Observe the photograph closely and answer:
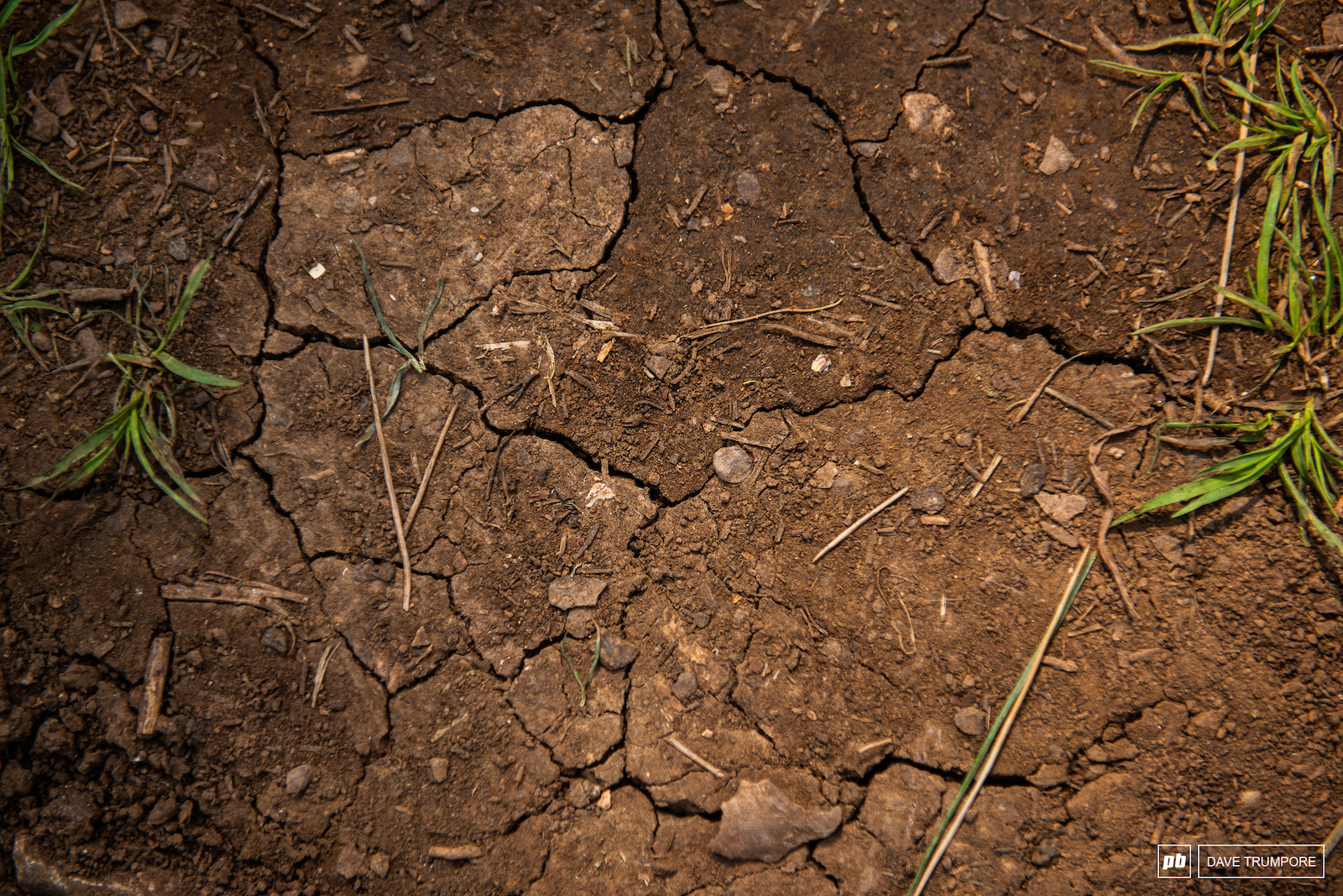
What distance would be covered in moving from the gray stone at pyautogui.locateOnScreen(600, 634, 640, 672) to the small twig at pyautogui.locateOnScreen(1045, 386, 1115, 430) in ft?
5.23

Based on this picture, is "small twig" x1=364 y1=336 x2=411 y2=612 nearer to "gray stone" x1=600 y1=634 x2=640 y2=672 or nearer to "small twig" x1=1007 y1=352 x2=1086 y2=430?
"gray stone" x1=600 y1=634 x2=640 y2=672

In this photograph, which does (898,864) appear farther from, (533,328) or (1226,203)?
(1226,203)

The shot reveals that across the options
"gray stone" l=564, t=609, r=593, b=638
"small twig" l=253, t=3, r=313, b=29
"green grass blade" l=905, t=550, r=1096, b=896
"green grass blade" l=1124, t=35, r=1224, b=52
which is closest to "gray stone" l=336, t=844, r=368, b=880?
"gray stone" l=564, t=609, r=593, b=638

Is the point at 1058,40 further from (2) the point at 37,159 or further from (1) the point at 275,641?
(2) the point at 37,159

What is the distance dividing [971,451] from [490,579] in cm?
162

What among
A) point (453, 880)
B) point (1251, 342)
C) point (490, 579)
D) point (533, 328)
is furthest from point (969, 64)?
point (453, 880)

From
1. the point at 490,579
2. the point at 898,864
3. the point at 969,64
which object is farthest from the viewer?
the point at 969,64

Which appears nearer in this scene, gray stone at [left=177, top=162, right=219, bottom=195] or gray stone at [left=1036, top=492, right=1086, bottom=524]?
gray stone at [left=1036, top=492, right=1086, bottom=524]

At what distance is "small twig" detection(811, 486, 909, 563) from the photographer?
7.31ft

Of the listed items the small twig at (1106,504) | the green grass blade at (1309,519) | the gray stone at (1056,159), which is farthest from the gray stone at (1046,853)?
the gray stone at (1056,159)

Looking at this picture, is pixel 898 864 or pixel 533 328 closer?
pixel 898 864

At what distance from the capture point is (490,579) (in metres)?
2.22

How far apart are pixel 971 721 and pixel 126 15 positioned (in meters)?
3.65

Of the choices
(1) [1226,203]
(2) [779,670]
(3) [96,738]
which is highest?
(1) [1226,203]
